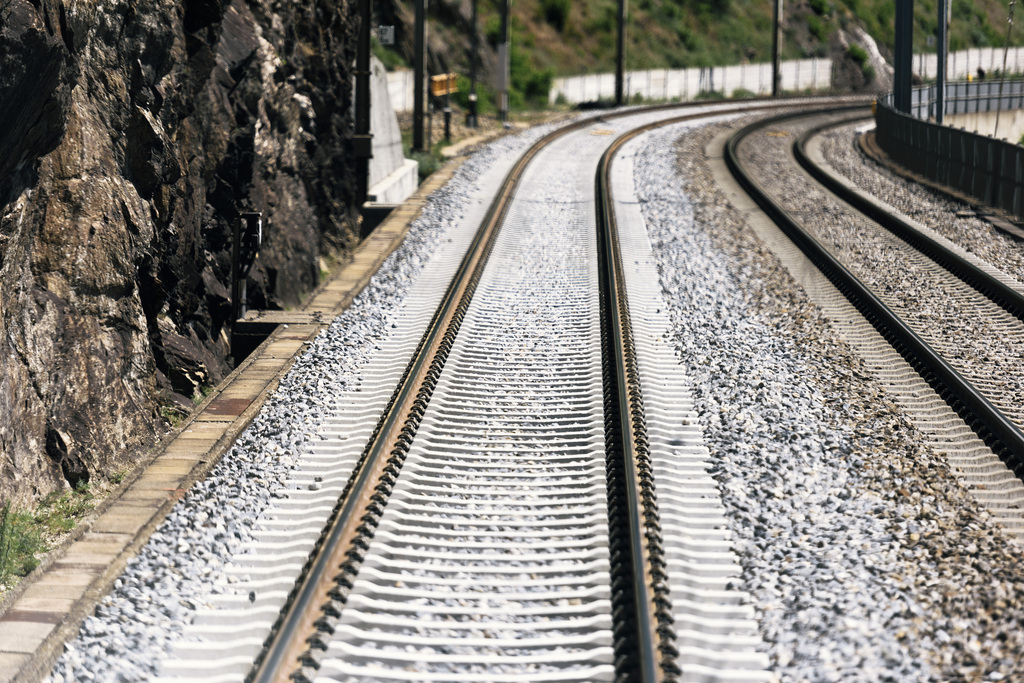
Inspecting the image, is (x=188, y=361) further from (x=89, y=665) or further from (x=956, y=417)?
(x=956, y=417)

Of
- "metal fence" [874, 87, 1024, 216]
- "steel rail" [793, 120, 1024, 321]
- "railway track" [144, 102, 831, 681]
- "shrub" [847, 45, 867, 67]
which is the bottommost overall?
"railway track" [144, 102, 831, 681]

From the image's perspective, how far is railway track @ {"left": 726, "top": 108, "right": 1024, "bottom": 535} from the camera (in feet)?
26.7

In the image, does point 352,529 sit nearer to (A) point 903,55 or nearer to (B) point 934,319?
(B) point 934,319

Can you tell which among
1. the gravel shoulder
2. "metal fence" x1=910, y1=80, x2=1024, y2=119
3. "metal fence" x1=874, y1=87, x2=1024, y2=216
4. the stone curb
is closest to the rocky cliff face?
the stone curb

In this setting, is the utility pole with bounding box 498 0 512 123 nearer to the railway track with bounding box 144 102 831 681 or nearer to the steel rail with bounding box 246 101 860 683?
the steel rail with bounding box 246 101 860 683

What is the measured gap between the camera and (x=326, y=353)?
33.8 ft

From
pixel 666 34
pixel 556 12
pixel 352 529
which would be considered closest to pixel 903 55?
pixel 556 12

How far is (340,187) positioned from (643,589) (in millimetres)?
13284

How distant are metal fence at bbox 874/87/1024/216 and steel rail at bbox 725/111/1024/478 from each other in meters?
4.14

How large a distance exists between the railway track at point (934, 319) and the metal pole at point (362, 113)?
7.32m

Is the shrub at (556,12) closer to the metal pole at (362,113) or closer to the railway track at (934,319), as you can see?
→ the railway track at (934,319)

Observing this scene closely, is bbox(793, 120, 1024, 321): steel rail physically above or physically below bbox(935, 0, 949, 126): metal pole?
below

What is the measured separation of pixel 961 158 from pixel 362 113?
12.2 metres

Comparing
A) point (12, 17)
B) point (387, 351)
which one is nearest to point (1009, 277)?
point (387, 351)
